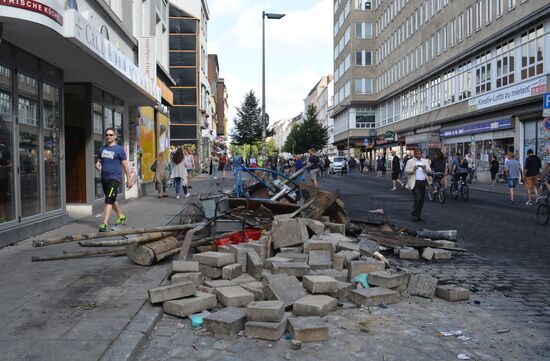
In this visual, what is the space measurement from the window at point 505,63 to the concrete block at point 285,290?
27292mm

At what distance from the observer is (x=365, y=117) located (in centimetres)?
6588

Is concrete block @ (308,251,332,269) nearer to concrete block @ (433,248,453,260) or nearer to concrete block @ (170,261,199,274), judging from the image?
concrete block @ (170,261,199,274)

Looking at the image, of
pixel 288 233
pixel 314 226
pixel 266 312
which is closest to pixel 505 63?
pixel 314 226

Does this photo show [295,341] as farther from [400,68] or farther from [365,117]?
[365,117]

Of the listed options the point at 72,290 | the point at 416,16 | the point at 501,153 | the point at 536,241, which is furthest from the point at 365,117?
the point at 72,290

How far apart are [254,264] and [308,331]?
5.68ft

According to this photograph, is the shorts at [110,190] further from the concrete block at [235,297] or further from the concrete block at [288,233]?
the concrete block at [235,297]

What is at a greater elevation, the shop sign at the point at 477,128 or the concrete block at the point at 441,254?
the shop sign at the point at 477,128

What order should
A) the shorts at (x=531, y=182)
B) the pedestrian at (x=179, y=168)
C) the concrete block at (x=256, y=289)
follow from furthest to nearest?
→ the pedestrian at (x=179, y=168) → the shorts at (x=531, y=182) → the concrete block at (x=256, y=289)

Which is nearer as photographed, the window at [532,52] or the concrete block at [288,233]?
the concrete block at [288,233]

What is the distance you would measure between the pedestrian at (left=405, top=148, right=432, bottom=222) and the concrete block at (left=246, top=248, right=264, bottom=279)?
22.6 feet

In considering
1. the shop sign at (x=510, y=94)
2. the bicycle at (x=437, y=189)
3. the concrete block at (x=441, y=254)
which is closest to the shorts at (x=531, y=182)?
the bicycle at (x=437, y=189)

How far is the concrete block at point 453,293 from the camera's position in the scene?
17.3 ft

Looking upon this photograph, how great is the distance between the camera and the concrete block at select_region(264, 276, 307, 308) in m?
4.86
